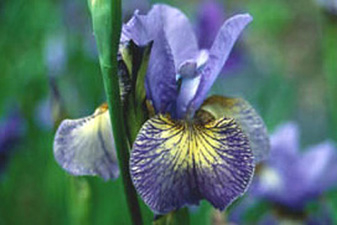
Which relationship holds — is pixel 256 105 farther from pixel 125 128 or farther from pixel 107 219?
pixel 125 128

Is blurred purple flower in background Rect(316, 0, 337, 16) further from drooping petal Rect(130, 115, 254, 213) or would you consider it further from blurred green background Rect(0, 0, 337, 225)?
drooping petal Rect(130, 115, 254, 213)

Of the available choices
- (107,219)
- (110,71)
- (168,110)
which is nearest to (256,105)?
(107,219)

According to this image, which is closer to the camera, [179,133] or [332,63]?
[179,133]

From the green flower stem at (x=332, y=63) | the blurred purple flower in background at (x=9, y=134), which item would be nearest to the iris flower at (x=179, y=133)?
the green flower stem at (x=332, y=63)

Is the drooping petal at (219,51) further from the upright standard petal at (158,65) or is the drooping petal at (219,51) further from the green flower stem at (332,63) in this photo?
the green flower stem at (332,63)

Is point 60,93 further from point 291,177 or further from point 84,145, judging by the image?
point 84,145

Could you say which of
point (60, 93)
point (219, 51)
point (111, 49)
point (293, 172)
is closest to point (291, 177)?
point (293, 172)
